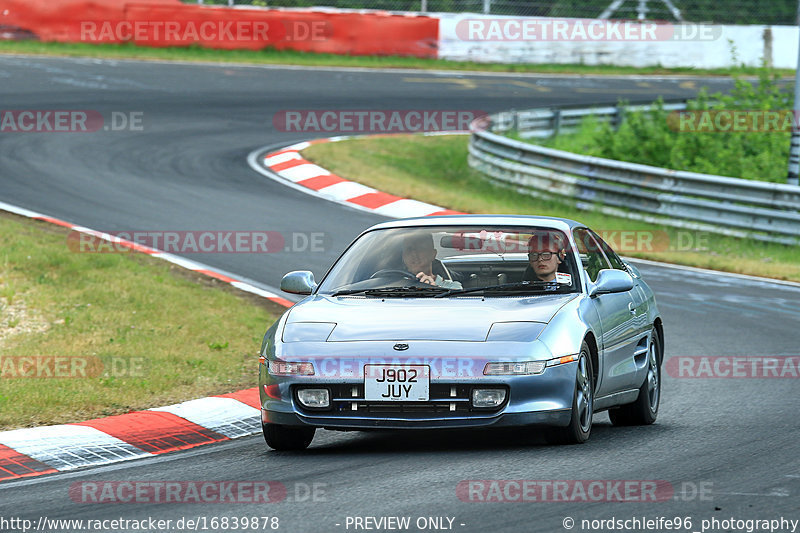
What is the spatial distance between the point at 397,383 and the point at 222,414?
2.08 m

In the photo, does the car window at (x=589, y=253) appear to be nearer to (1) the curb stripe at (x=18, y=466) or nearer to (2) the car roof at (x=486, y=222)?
(2) the car roof at (x=486, y=222)

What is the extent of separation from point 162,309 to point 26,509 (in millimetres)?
5584

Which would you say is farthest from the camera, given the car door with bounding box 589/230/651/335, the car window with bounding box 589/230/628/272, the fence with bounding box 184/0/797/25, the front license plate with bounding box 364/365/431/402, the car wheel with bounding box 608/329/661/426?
the fence with bounding box 184/0/797/25

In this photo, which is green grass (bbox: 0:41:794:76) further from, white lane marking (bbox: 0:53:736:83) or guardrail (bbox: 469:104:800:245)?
guardrail (bbox: 469:104:800:245)

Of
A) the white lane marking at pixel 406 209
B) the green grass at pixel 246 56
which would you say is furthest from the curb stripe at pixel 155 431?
the green grass at pixel 246 56

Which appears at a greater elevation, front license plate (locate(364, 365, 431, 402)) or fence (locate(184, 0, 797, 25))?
fence (locate(184, 0, 797, 25))

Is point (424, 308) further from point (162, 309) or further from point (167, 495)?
point (162, 309)

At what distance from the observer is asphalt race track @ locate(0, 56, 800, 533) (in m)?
5.82

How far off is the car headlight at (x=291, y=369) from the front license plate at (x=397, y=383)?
1.09 ft

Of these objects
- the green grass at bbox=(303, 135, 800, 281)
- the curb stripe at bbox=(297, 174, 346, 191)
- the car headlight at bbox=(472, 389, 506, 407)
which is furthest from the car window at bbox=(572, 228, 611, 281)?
the curb stripe at bbox=(297, 174, 346, 191)

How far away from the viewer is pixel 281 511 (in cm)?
571

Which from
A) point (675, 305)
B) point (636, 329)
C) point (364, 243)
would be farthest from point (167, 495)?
point (675, 305)

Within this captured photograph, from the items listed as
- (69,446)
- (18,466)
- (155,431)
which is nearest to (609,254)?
(155,431)

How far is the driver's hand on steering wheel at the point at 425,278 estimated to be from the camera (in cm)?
794
